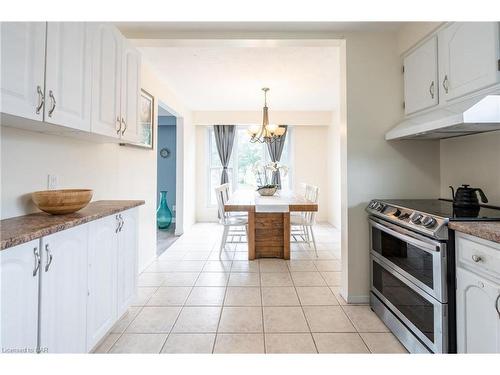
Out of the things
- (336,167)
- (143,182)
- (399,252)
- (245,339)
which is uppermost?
(336,167)

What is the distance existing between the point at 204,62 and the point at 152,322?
9.36 ft

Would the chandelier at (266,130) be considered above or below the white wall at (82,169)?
above

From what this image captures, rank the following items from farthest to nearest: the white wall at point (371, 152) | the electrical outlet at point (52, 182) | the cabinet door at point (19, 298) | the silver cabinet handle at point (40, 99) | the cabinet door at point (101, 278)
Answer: the white wall at point (371, 152) < the electrical outlet at point (52, 182) < the cabinet door at point (101, 278) < the silver cabinet handle at point (40, 99) < the cabinet door at point (19, 298)

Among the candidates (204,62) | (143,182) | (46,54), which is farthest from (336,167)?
(46,54)

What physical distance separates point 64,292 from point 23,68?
1097 millimetres

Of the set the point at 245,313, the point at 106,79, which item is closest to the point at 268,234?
the point at 245,313

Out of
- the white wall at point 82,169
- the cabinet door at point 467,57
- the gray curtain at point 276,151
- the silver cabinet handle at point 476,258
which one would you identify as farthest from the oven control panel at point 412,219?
the gray curtain at point 276,151

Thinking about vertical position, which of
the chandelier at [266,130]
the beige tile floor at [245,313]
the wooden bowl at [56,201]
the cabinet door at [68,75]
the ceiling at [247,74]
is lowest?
the beige tile floor at [245,313]

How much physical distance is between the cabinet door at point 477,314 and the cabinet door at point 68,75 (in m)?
2.26

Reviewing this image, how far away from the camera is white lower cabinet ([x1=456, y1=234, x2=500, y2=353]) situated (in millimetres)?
1068

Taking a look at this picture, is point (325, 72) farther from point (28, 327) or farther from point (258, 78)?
point (28, 327)

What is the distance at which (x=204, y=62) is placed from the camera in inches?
119

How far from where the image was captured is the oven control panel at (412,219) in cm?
131

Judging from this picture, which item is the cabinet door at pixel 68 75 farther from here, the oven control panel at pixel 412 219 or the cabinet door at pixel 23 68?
the oven control panel at pixel 412 219
